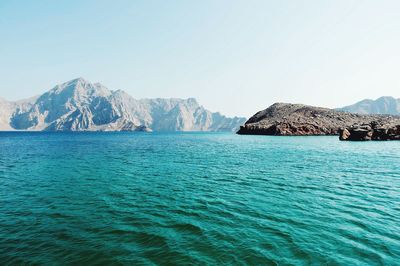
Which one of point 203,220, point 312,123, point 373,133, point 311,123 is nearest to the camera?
point 203,220

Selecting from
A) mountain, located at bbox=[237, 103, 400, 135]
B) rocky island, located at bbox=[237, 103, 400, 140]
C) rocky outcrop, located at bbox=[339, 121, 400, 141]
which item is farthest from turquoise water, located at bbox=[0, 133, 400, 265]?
mountain, located at bbox=[237, 103, 400, 135]

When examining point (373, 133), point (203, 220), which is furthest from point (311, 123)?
point (203, 220)

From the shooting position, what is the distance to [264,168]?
36188 millimetres

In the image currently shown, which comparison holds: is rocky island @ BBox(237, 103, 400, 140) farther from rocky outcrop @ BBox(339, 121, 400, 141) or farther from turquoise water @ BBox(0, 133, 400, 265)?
turquoise water @ BBox(0, 133, 400, 265)

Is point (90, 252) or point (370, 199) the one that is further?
point (370, 199)

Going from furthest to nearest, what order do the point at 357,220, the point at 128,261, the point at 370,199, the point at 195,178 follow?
the point at 195,178, the point at 370,199, the point at 357,220, the point at 128,261

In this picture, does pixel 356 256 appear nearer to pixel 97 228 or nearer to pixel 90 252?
pixel 90 252

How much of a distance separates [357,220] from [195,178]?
17930mm

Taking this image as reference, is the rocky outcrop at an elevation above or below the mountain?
below

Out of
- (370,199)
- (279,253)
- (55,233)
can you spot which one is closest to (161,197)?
(55,233)

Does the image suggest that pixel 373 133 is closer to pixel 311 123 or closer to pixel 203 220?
pixel 311 123

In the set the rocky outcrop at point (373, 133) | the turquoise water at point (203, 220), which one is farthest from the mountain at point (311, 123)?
the turquoise water at point (203, 220)

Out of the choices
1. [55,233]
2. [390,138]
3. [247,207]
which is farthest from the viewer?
[390,138]

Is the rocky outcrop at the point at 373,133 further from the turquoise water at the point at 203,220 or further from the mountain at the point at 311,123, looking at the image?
the turquoise water at the point at 203,220
